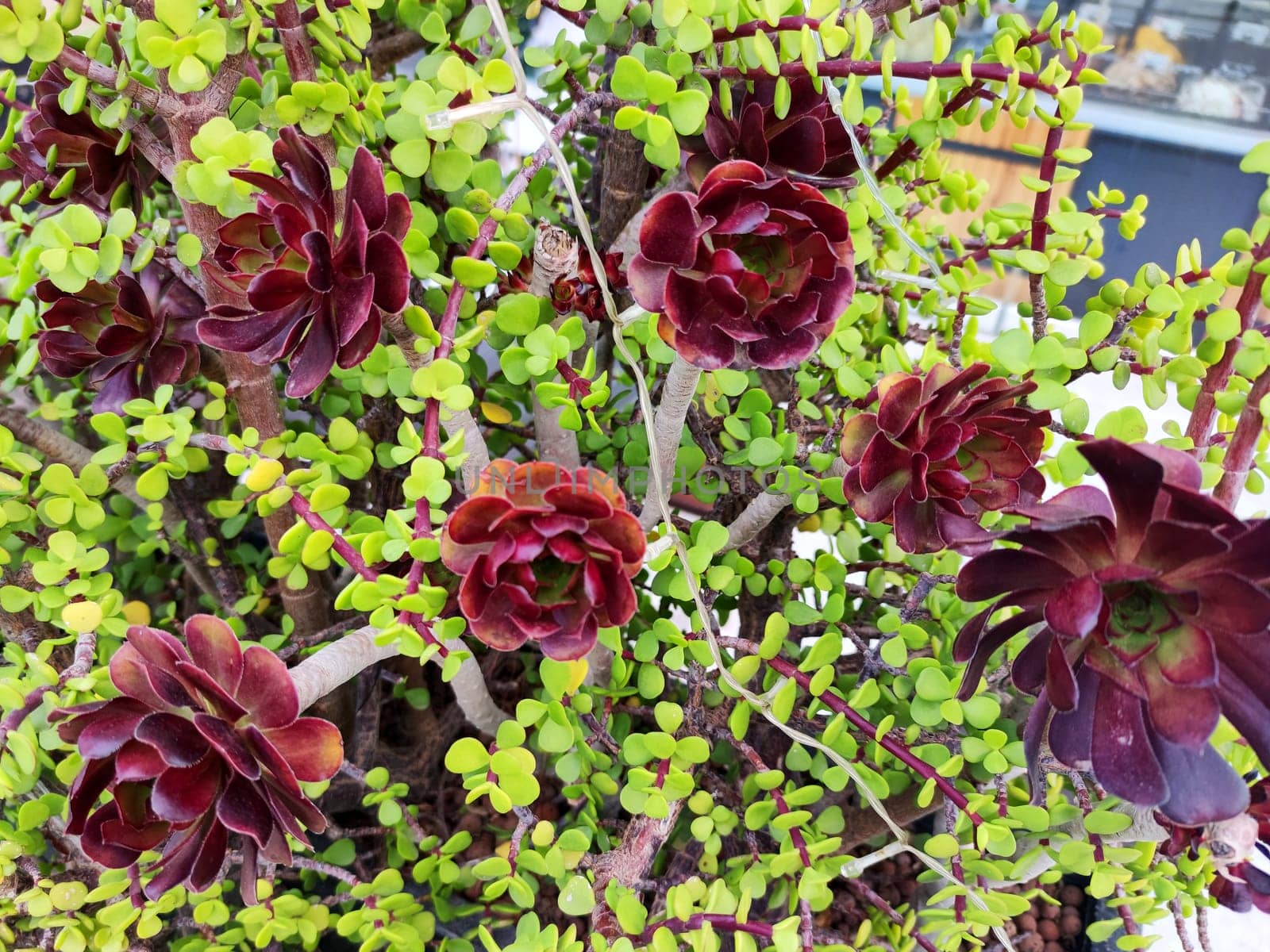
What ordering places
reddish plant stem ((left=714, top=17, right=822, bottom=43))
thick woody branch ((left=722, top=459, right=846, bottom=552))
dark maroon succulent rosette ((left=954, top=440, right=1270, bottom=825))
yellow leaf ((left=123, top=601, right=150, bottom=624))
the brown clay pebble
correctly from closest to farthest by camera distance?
dark maroon succulent rosette ((left=954, top=440, right=1270, bottom=825)) < reddish plant stem ((left=714, top=17, right=822, bottom=43)) < thick woody branch ((left=722, top=459, right=846, bottom=552)) < yellow leaf ((left=123, top=601, right=150, bottom=624)) < the brown clay pebble

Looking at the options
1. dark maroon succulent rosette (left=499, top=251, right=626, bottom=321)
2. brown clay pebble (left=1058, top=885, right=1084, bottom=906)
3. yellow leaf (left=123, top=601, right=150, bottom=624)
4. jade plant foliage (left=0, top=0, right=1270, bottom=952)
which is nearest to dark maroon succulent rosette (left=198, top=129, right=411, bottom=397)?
jade plant foliage (left=0, top=0, right=1270, bottom=952)

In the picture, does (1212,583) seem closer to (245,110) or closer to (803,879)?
(803,879)

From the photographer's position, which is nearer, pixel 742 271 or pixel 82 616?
pixel 742 271

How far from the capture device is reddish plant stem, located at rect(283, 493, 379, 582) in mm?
390

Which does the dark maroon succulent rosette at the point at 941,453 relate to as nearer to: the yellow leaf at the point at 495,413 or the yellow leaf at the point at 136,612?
the yellow leaf at the point at 495,413

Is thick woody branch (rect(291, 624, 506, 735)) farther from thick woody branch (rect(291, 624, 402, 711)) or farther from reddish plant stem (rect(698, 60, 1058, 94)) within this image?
reddish plant stem (rect(698, 60, 1058, 94))

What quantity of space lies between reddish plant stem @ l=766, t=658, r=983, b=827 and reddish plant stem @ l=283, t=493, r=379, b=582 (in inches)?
9.2

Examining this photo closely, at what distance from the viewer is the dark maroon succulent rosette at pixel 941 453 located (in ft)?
1.30

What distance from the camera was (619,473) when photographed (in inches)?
24.5

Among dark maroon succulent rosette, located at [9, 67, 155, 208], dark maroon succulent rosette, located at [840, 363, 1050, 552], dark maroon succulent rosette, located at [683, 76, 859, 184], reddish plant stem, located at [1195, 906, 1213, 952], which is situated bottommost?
reddish plant stem, located at [1195, 906, 1213, 952]

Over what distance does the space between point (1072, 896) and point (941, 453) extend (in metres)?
0.58

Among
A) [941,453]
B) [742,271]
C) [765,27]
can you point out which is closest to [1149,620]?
[941,453]

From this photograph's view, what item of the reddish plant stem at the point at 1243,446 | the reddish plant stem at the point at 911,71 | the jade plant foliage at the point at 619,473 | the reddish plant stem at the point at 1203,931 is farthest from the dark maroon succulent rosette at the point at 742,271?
the reddish plant stem at the point at 1203,931

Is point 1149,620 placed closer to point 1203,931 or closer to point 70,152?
point 1203,931
